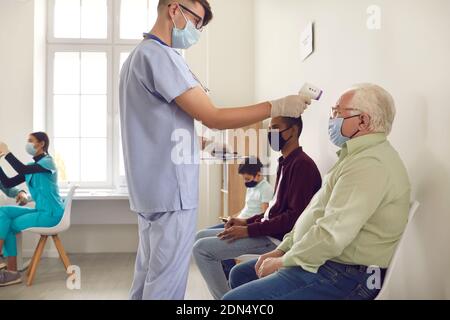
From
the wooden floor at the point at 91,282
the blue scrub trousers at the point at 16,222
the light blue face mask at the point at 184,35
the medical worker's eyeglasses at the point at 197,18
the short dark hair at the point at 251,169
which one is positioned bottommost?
the wooden floor at the point at 91,282

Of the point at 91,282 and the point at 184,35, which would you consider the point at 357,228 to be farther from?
the point at 91,282

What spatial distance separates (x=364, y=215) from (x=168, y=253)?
1.94 ft

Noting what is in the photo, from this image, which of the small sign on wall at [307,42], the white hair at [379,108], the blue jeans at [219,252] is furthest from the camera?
the small sign on wall at [307,42]

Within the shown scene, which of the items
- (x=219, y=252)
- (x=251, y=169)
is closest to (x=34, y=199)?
(x=251, y=169)

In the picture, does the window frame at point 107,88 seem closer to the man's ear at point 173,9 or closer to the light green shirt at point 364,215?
the man's ear at point 173,9

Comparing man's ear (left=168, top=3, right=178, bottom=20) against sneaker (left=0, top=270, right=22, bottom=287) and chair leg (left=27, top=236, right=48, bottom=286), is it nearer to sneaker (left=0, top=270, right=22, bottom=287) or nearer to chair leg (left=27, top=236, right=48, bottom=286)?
chair leg (left=27, top=236, right=48, bottom=286)

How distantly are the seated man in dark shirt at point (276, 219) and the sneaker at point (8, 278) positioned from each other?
1884mm

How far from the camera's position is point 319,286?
1308 millimetres

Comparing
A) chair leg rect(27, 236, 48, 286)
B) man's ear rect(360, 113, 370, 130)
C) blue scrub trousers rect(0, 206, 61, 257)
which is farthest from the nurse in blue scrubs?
man's ear rect(360, 113, 370, 130)

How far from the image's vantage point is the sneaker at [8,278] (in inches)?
131

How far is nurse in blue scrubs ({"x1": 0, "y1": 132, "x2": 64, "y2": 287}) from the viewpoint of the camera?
342cm

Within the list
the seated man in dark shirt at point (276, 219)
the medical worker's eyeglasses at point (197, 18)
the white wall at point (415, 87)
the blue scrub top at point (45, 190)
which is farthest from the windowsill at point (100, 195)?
the medical worker's eyeglasses at point (197, 18)

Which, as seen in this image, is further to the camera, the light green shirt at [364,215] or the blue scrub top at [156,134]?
the blue scrub top at [156,134]
